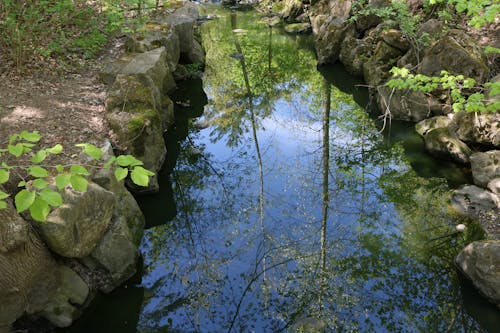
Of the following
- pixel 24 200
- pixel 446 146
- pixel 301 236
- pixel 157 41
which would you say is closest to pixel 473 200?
pixel 446 146

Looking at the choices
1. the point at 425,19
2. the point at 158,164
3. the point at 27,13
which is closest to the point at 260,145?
the point at 158,164

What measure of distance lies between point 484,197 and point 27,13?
10679mm

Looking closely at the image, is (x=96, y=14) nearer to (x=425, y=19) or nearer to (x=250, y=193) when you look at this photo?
(x=250, y=193)

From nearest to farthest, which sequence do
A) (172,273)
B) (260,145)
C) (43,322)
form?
(43,322), (172,273), (260,145)

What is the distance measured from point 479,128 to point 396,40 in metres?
5.04

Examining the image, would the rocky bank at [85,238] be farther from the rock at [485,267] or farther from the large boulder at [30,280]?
the rock at [485,267]

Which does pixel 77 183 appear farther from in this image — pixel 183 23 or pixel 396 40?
pixel 396 40

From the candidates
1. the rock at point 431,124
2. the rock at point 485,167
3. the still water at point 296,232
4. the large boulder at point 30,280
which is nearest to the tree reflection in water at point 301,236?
the still water at point 296,232

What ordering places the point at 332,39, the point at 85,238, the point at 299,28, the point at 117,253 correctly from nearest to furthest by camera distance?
the point at 85,238
the point at 117,253
the point at 332,39
the point at 299,28

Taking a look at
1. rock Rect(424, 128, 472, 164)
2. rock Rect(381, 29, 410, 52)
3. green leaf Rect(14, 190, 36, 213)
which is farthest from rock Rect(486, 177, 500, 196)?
green leaf Rect(14, 190, 36, 213)

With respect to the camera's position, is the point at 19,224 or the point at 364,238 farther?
the point at 364,238

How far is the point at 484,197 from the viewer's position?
24.8 feet

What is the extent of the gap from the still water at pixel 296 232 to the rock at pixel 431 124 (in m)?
0.26

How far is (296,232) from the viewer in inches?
293
